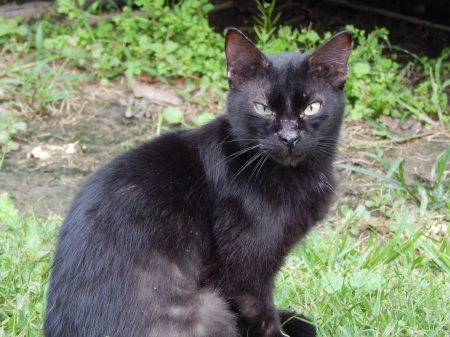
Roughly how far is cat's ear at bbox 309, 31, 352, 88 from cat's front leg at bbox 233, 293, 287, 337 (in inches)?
38.4

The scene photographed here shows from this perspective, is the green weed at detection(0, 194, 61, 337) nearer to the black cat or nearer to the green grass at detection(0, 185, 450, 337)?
the green grass at detection(0, 185, 450, 337)

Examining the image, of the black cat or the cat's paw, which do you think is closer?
the black cat

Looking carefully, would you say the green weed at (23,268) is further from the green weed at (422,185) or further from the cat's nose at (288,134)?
the green weed at (422,185)

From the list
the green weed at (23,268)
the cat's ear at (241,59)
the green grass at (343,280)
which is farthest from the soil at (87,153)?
the cat's ear at (241,59)

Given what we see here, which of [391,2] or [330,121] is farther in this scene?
[391,2]

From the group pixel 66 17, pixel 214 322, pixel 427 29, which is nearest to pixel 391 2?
pixel 427 29

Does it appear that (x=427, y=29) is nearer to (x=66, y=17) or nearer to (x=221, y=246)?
(x=66, y=17)

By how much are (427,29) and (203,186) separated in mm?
3442

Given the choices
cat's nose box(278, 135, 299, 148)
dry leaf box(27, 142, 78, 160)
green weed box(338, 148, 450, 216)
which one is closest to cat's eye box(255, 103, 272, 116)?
cat's nose box(278, 135, 299, 148)

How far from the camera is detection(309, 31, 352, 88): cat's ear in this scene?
2.51 metres

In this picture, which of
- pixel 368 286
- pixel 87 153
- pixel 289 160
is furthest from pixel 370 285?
pixel 87 153

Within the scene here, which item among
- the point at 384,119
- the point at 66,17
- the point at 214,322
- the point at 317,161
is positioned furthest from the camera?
the point at 66,17

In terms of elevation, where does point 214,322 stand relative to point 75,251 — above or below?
below

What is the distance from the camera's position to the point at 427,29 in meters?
5.23
